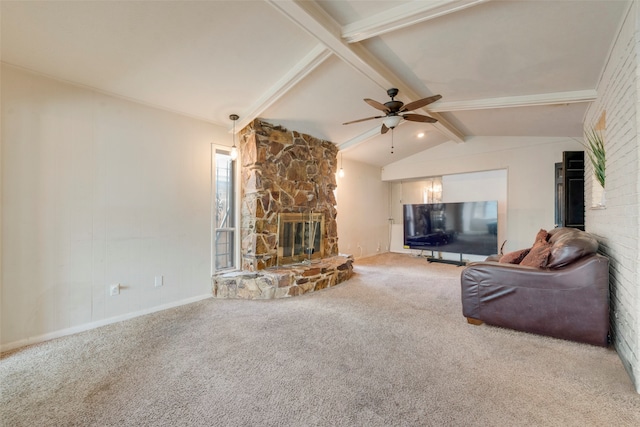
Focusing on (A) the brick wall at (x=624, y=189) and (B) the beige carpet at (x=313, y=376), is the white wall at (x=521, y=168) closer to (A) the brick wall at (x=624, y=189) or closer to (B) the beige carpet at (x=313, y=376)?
(A) the brick wall at (x=624, y=189)

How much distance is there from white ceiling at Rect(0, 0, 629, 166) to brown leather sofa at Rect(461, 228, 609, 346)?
1782 millimetres

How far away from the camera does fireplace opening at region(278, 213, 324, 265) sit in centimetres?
430

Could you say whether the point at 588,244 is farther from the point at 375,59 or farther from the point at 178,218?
the point at 178,218

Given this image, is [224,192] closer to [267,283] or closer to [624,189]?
[267,283]

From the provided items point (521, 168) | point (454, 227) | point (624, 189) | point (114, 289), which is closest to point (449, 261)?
point (454, 227)

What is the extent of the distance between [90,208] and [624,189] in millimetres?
4778

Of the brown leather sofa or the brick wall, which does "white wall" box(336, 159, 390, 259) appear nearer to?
the brown leather sofa

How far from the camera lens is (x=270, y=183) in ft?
13.5

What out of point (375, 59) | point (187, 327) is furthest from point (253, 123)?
point (187, 327)

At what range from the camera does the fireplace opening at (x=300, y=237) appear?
169 inches

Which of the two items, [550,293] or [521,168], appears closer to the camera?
[550,293]

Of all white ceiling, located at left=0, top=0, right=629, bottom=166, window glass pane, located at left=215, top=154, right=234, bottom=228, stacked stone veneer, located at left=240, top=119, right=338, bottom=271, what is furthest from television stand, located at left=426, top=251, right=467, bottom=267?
window glass pane, located at left=215, top=154, right=234, bottom=228

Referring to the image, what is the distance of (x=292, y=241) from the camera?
4.45 m

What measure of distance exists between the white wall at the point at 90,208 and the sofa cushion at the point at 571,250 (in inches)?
158
